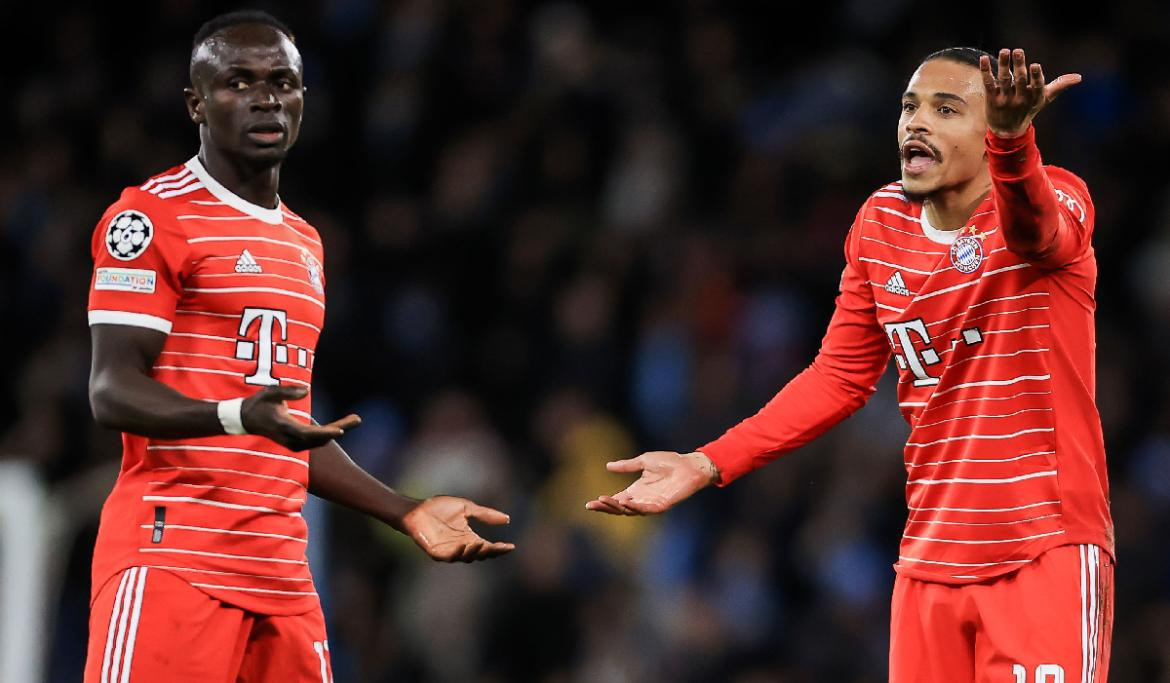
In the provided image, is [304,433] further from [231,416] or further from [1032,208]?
[1032,208]

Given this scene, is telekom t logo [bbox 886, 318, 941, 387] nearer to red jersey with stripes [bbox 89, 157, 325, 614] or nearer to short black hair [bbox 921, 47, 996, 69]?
short black hair [bbox 921, 47, 996, 69]

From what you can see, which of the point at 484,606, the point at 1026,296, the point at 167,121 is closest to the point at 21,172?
the point at 167,121

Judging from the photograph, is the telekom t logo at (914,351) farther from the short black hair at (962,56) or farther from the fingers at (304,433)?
the fingers at (304,433)

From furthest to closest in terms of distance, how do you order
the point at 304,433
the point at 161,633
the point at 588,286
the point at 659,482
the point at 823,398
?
1. the point at 588,286
2. the point at 823,398
3. the point at 659,482
4. the point at 161,633
5. the point at 304,433

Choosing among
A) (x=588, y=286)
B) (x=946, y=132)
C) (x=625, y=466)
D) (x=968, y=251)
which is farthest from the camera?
(x=588, y=286)

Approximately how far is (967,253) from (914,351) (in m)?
0.28

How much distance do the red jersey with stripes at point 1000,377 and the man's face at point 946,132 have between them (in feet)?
0.36

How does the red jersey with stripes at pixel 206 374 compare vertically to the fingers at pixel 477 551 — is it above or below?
above

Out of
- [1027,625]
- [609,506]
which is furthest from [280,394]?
[1027,625]

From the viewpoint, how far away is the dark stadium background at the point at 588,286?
7840mm

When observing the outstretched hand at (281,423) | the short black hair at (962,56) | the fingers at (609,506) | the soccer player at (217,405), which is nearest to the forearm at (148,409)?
the soccer player at (217,405)

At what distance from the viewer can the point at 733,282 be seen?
9.09m

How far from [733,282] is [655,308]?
0.45 m

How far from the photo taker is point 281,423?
12.0 feet
